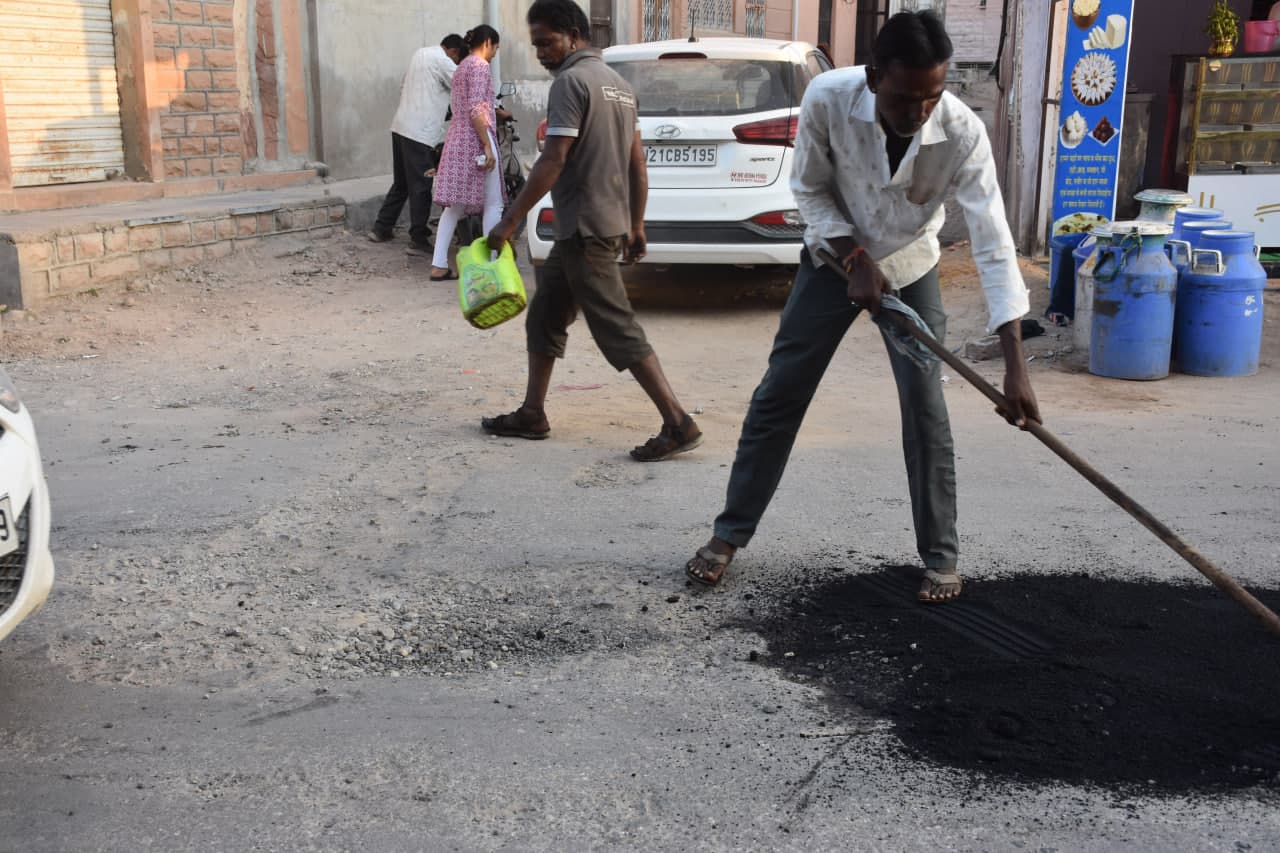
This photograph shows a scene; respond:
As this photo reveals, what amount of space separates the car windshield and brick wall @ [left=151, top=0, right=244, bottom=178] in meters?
4.08

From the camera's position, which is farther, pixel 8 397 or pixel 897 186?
pixel 897 186

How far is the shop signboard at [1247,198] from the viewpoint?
33.1ft

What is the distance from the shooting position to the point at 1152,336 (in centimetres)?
691

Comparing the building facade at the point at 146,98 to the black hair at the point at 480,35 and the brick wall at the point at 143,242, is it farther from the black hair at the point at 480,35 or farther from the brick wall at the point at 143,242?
the black hair at the point at 480,35

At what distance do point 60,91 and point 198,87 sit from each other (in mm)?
1227

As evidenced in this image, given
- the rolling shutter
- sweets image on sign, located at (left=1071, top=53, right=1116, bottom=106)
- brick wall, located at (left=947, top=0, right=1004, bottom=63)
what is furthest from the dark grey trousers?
brick wall, located at (left=947, top=0, right=1004, bottom=63)

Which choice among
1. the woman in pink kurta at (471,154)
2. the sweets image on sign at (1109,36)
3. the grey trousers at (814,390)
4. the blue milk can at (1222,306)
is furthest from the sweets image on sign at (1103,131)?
the grey trousers at (814,390)

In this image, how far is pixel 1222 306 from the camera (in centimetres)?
696

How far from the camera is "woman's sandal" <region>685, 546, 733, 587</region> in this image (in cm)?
392

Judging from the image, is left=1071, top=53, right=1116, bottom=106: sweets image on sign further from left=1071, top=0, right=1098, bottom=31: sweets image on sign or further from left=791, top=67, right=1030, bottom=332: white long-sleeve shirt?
left=791, top=67, right=1030, bottom=332: white long-sleeve shirt

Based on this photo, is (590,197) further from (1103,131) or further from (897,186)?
(1103,131)

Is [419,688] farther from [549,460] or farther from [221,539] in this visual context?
[549,460]

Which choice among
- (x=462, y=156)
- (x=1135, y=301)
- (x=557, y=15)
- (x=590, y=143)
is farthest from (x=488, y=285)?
(x=462, y=156)

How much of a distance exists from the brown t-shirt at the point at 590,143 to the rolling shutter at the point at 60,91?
567cm
